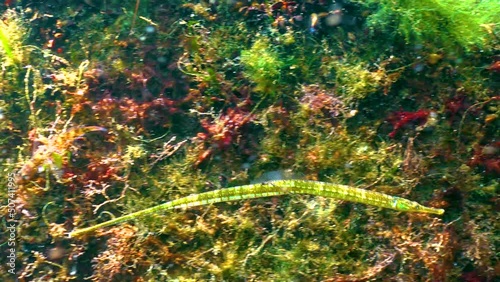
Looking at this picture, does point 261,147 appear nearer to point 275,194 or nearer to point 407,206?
point 275,194

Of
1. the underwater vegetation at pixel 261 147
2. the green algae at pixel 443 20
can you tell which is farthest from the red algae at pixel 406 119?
the green algae at pixel 443 20

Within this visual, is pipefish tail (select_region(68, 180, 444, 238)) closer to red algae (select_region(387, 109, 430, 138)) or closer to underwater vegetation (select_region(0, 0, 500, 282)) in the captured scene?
underwater vegetation (select_region(0, 0, 500, 282))

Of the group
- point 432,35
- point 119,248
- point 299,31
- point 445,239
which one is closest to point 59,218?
point 119,248

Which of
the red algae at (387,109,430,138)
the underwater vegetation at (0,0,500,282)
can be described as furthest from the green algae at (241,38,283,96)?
the red algae at (387,109,430,138)

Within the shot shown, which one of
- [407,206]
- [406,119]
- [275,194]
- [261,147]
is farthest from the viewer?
[261,147]

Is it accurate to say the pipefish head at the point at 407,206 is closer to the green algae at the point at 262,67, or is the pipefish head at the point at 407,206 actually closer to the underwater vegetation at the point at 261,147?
the underwater vegetation at the point at 261,147

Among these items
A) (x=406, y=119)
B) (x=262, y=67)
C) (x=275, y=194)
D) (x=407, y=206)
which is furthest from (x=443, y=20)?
(x=275, y=194)

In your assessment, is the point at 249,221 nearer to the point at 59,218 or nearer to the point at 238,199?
the point at 238,199

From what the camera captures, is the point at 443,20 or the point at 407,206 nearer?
the point at 407,206
